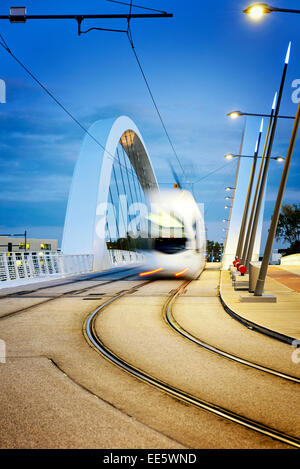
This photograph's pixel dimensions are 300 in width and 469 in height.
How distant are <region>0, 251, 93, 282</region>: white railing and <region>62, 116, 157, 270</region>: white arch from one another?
114 centimetres

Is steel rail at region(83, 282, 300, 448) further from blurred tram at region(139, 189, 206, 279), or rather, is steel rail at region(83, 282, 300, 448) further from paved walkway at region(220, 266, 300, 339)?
blurred tram at region(139, 189, 206, 279)

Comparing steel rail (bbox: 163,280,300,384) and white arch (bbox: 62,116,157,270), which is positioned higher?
white arch (bbox: 62,116,157,270)

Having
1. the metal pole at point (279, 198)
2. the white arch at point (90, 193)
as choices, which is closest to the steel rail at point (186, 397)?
the metal pole at point (279, 198)

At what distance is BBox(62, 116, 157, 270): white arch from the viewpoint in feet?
108

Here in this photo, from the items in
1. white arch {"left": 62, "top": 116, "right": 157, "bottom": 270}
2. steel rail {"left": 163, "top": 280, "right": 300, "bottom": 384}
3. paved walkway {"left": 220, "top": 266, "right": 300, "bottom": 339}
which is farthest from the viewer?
white arch {"left": 62, "top": 116, "right": 157, "bottom": 270}

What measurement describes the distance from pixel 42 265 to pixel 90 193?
7.14 metres

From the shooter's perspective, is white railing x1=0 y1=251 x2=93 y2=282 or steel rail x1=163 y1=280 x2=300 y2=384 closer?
steel rail x1=163 y1=280 x2=300 y2=384

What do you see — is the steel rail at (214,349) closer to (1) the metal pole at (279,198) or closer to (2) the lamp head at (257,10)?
(1) the metal pole at (279,198)

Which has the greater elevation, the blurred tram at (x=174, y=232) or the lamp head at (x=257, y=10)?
the lamp head at (x=257, y=10)

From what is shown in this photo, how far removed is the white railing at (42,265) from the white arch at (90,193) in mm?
1144

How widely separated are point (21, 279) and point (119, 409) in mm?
20102

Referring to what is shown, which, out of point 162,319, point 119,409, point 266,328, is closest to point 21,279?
point 162,319

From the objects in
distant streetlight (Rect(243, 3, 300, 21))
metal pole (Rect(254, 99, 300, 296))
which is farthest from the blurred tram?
distant streetlight (Rect(243, 3, 300, 21))

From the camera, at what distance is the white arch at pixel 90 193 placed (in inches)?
1300
